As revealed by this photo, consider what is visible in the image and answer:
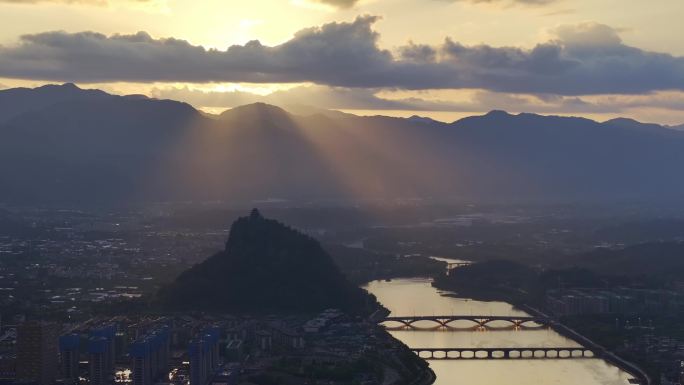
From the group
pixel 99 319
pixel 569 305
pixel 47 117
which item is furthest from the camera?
pixel 47 117

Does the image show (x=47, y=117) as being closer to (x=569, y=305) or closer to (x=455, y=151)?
(x=455, y=151)

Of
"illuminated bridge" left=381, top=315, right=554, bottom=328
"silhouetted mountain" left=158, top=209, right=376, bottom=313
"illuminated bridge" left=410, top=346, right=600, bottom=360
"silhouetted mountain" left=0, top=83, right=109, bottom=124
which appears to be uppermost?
"silhouetted mountain" left=0, top=83, right=109, bottom=124

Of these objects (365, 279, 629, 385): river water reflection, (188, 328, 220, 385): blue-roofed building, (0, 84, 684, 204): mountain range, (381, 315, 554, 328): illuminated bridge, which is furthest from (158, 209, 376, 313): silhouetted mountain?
(0, 84, 684, 204): mountain range

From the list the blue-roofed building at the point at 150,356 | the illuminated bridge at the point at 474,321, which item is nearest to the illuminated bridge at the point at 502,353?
the illuminated bridge at the point at 474,321

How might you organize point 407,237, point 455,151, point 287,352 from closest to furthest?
point 287,352, point 407,237, point 455,151

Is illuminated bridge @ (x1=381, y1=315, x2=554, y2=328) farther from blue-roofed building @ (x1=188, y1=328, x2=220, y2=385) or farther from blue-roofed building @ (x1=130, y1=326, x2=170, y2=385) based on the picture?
blue-roofed building @ (x1=130, y1=326, x2=170, y2=385)

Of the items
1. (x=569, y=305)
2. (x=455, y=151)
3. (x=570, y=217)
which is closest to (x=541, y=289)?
(x=569, y=305)

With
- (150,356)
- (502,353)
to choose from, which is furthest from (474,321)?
(150,356)
